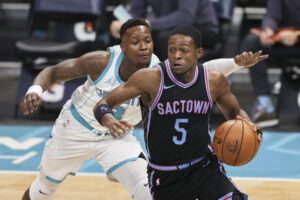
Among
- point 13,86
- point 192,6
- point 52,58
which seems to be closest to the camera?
point 192,6

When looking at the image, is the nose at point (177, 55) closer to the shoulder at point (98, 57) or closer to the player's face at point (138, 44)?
the player's face at point (138, 44)

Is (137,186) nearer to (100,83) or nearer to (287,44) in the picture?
(100,83)

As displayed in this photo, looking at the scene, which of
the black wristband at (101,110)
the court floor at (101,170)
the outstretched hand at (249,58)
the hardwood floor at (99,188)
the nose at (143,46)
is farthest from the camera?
the court floor at (101,170)

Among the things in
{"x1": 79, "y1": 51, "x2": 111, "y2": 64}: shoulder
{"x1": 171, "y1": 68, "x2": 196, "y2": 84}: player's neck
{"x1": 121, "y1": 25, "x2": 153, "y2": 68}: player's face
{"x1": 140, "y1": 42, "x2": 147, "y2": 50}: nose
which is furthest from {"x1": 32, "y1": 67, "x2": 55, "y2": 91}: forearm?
{"x1": 171, "y1": 68, "x2": 196, "y2": 84}: player's neck

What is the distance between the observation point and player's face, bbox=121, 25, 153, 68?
12.5 feet

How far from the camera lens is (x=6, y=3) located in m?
10.8

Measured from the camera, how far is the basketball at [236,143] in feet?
11.3

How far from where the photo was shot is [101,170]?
5574 millimetres

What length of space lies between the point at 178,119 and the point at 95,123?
2.71 ft

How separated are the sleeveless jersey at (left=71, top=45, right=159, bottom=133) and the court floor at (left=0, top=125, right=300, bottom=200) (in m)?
0.91

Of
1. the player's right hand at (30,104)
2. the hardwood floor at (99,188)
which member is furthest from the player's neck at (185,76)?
the hardwood floor at (99,188)

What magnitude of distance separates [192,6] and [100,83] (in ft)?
9.96

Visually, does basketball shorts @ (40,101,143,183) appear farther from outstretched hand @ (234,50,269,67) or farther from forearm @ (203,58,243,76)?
outstretched hand @ (234,50,269,67)

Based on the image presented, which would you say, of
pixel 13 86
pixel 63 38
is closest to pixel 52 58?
pixel 63 38
